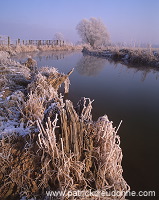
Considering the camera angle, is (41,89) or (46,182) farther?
(41,89)

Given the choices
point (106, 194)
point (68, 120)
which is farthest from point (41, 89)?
point (106, 194)

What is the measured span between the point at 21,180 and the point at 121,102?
439 centimetres

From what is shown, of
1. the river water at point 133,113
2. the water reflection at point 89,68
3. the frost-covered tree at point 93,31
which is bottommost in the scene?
the river water at point 133,113

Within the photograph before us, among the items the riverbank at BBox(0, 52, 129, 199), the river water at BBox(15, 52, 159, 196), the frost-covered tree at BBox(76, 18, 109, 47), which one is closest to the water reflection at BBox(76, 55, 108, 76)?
the river water at BBox(15, 52, 159, 196)

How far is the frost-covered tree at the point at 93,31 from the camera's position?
3725 centimetres

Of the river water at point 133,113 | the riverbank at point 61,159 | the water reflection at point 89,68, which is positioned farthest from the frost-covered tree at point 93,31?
the riverbank at point 61,159

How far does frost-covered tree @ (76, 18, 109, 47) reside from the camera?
122 feet

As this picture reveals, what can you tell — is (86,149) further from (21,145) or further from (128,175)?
(128,175)

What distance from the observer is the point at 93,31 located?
3725 cm

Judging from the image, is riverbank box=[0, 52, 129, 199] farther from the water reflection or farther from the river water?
the water reflection

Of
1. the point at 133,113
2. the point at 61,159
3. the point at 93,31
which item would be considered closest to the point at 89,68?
the point at 133,113

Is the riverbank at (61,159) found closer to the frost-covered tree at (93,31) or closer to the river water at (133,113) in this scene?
the river water at (133,113)

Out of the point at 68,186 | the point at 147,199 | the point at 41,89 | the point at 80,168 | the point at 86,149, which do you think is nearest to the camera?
the point at 68,186

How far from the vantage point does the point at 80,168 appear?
2.00 m
